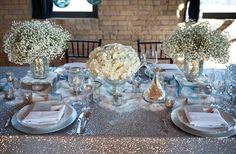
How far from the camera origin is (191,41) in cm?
177

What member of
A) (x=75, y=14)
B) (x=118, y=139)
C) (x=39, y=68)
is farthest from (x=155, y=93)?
(x=75, y=14)

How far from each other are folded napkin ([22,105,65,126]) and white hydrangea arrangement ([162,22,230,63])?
0.79m

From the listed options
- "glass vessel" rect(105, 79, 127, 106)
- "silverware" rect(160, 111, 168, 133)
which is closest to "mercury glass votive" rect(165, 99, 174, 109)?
"silverware" rect(160, 111, 168, 133)

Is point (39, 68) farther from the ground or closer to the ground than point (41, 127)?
farther from the ground

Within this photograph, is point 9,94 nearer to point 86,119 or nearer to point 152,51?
point 86,119

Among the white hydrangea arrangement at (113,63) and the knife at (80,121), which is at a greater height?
the white hydrangea arrangement at (113,63)

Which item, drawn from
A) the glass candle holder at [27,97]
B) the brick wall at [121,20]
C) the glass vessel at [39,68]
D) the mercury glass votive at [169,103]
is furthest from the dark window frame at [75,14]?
the mercury glass votive at [169,103]

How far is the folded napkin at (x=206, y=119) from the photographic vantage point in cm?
143

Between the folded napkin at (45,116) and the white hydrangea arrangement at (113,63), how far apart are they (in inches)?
11.6

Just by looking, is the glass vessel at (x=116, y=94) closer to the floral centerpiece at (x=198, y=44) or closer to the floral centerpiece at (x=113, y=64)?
the floral centerpiece at (x=113, y=64)

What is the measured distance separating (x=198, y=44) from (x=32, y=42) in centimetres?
101

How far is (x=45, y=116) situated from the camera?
4.93 ft

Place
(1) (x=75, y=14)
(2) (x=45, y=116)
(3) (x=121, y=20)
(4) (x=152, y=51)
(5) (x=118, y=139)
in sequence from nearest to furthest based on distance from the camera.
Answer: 1. (5) (x=118, y=139)
2. (2) (x=45, y=116)
3. (4) (x=152, y=51)
4. (3) (x=121, y=20)
5. (1) (x=75, y=14)

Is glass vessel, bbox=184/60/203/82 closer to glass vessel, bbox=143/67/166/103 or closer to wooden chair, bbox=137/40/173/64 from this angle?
glass vessel, bbox=143/67/166/103
